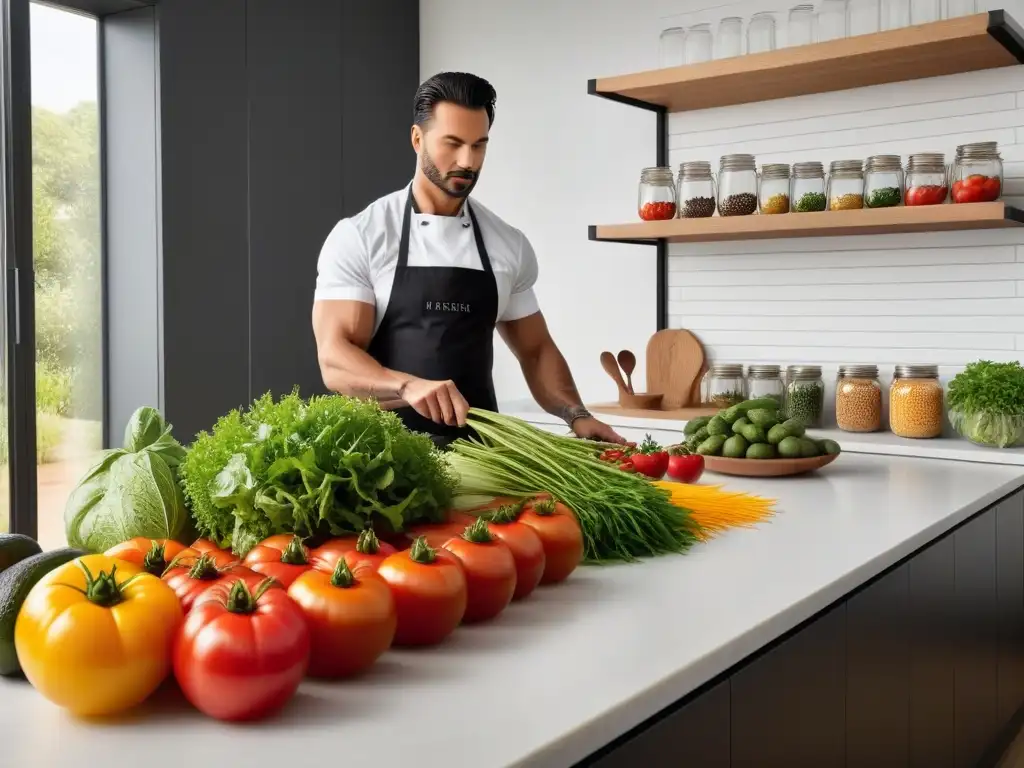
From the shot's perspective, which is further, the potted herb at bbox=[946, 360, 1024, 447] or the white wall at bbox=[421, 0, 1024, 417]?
the white wall at bbox=[421, 0, 1024, 417]

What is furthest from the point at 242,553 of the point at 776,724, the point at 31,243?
the point at 31,243

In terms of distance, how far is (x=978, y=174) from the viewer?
10.2ft

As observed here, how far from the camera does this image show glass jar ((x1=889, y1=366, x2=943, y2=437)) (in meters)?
3.15

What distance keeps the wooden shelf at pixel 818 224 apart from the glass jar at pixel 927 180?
8 cm

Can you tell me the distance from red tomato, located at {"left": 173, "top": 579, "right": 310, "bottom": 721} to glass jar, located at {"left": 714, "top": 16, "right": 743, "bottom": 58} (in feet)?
10.2

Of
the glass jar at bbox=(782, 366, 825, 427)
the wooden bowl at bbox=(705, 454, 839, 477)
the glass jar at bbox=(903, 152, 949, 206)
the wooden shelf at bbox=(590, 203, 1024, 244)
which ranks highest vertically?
the glass jar at bbox=(903, 152, 949, 206)

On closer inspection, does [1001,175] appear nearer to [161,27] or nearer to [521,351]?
[521,351]

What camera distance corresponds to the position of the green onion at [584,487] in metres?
1.58

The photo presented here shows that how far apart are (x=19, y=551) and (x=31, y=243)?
258 cm

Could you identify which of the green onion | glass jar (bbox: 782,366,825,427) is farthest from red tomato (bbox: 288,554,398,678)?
glass jar (bbox: 782,366,825,427)

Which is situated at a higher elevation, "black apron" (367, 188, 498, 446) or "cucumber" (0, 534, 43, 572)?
"black apron" (367, 188, 498, 446)

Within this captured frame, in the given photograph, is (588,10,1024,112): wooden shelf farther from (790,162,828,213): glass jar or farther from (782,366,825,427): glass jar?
(782,366,825,427): glass jar

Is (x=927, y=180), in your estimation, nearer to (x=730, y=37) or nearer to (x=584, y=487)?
(x=730, y=37)

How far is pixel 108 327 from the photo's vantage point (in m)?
3.88
